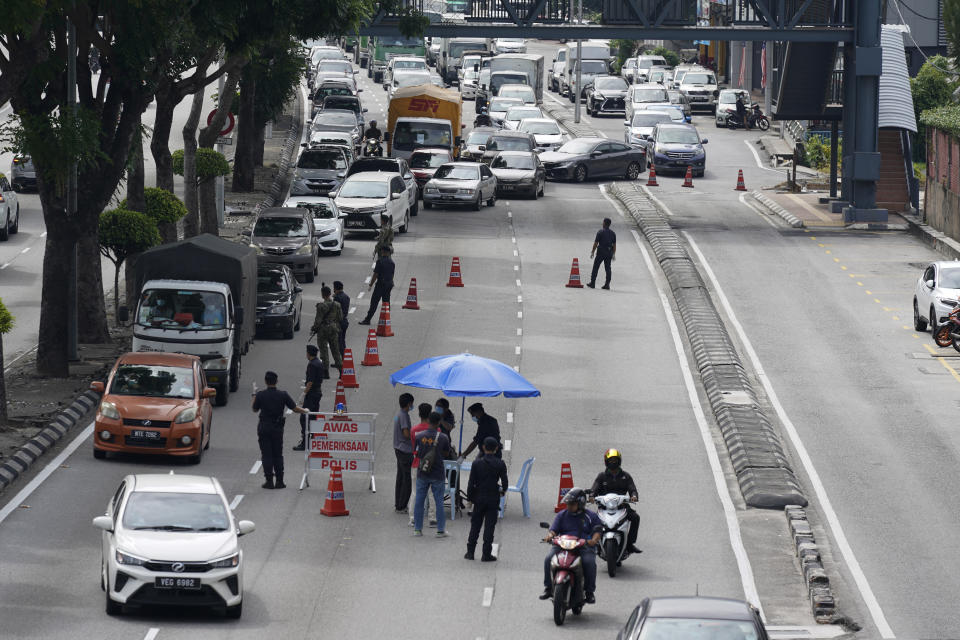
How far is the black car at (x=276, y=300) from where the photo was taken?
3238 cm

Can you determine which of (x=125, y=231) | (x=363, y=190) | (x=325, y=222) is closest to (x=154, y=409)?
(x=125, y=231)

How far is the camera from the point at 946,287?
33312mm

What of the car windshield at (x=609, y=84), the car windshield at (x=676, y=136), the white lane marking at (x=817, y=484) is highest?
the car windshield at (x=609, y=84)

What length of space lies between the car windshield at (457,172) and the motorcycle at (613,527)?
3186cm

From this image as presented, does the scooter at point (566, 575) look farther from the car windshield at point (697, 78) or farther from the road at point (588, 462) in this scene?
the car windshield at point (697, 78)

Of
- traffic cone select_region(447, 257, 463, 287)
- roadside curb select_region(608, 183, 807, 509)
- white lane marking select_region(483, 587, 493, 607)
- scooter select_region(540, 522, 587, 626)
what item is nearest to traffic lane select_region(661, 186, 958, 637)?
roadside curb select_region(608, 183, 807, 509)

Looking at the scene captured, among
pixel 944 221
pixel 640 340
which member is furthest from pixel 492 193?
pixel 640 340

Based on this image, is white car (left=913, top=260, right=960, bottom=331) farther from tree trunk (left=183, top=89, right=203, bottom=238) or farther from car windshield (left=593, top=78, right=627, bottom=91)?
car windshield (left=593, top=78, right=627, bottom=91)

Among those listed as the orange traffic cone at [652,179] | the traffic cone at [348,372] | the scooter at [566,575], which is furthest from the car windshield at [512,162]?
the scooter at [566,575]

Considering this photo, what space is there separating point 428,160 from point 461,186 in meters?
3.77

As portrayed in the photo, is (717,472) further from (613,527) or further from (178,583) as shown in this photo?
(178,583)

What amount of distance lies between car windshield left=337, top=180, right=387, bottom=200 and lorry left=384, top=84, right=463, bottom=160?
10.3m

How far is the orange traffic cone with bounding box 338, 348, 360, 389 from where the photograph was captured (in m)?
28.2

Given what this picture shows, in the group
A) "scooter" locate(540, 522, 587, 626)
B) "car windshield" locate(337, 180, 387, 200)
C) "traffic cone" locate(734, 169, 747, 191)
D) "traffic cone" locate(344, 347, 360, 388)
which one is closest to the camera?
"scooter" locate(540, 522, 587, 626)
